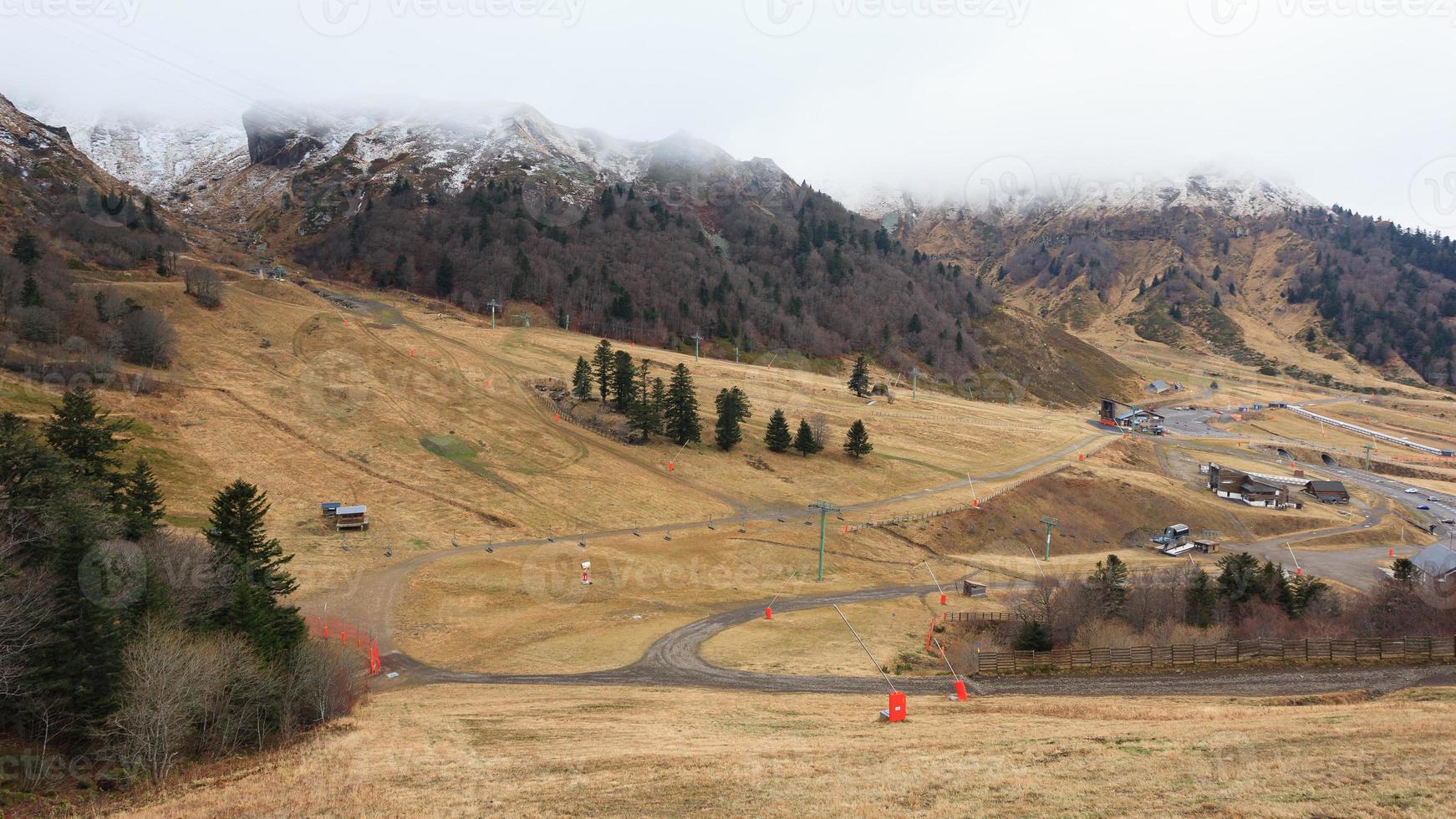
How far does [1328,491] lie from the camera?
8406 centimetres

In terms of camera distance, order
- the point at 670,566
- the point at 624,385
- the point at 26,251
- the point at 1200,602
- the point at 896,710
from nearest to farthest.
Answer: the point at 896,710
the point at 1200,602
the point at 670,566
the point at 26,251
the point at 624,385

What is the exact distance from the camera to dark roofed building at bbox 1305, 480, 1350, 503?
8375 cm

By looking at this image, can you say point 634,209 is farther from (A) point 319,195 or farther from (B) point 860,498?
(B) point 860,498

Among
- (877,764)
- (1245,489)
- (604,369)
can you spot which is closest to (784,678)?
(877,764)

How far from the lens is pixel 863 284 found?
177750mm

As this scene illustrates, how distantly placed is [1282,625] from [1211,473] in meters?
53.7

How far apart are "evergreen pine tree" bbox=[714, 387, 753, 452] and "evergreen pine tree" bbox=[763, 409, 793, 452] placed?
11.8 feet

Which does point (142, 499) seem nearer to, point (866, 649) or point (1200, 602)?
point (866, 649)

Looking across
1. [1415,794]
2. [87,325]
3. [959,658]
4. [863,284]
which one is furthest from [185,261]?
[863,284]

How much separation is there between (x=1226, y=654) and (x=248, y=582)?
44.6 m

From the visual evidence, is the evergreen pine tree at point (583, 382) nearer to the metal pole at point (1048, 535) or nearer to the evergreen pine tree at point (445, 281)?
the metal pole at point (1048, 535)

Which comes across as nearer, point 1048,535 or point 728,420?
point 1048,535

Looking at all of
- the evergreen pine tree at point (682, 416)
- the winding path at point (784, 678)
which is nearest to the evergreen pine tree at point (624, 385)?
the evergreen pine tree at point (682, 416)

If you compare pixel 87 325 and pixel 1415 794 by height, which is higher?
Result: pixel 87 325
